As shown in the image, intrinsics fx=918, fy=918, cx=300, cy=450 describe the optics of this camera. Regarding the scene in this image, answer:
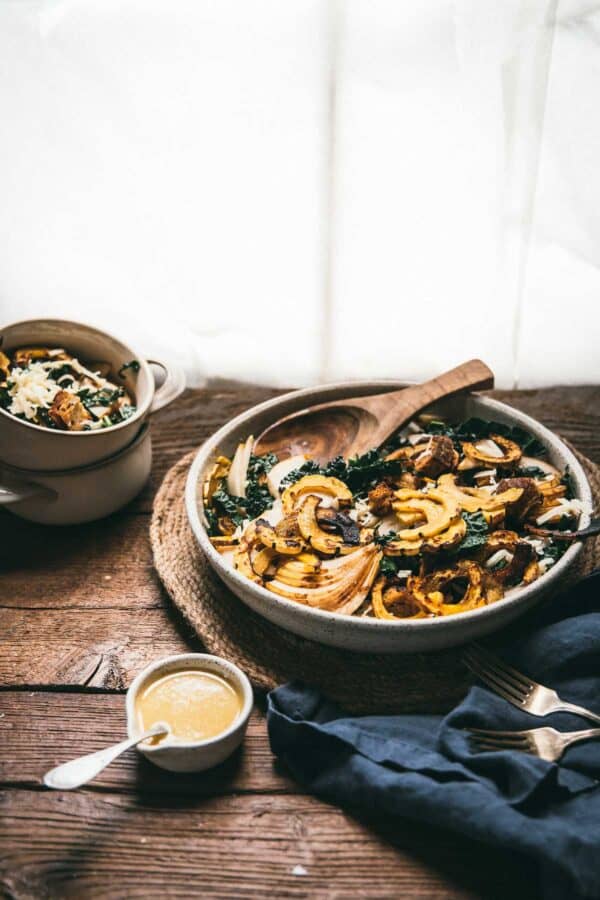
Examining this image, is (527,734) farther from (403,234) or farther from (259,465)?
(403,234)

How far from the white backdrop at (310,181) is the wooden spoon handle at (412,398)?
0.54 metres

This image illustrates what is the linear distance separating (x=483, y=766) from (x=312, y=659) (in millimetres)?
443

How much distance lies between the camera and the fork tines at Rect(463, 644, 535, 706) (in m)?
1.82

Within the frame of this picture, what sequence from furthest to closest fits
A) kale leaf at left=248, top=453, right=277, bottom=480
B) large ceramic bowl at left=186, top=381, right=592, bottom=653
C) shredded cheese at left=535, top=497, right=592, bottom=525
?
kale leaf at left=248, top=453, right=277, bottom=480, shredded cheese at left=535, top=497, right=592, bottom=525, large ceramic bowl at left=186, top=381, right=592, bottom=653

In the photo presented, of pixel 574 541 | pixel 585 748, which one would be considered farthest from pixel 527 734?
pixel 574 541

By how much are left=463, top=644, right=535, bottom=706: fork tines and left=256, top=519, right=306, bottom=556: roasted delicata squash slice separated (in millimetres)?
425

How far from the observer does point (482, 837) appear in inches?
61.4

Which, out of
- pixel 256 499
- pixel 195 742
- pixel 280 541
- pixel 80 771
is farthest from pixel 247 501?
pixel 80 771

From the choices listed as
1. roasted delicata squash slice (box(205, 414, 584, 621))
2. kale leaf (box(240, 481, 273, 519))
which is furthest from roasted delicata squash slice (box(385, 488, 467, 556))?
kale leaf (box(240, 481, 273, 519))

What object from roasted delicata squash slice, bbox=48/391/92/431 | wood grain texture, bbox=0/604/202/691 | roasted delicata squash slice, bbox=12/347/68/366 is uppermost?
roasted delicata squash slice, bbox=12/347/68/366

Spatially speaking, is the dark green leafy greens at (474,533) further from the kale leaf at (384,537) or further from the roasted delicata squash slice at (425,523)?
the kale leaf at (384,537)

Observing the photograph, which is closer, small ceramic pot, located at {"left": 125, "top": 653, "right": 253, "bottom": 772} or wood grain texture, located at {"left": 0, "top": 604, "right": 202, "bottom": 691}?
small ceramic pot, located at {"left": 125, "top": 653, "right": 253, "bottom": 772}

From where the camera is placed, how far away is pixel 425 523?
2.09m

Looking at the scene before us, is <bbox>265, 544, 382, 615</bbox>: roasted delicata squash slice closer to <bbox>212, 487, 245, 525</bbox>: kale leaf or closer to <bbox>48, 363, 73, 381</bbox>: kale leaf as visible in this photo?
<bbox>212, 487, 245, 525</bbox>: kale leaf
